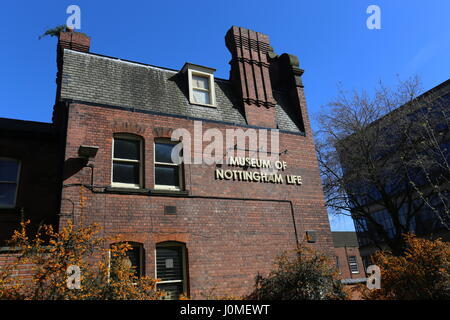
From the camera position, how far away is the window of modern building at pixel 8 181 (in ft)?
35.9

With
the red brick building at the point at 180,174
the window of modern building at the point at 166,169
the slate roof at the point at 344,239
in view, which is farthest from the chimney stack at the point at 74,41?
the slate roof at the point at 344,239

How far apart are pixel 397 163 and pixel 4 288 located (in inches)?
696

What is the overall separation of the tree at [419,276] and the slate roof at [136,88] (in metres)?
6.74

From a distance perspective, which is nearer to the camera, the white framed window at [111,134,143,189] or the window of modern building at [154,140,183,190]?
the white framed window at [111,134,143,189]

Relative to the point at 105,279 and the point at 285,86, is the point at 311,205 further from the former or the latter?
the point at 105,279

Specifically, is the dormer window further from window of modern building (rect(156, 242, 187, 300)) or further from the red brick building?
window of modern building (rect(156, 242, 187, 300))

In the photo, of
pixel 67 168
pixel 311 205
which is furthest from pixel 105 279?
pixel 311 205

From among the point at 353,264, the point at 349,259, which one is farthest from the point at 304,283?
the point at 353,264

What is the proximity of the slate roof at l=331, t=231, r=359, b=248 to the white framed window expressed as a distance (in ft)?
124

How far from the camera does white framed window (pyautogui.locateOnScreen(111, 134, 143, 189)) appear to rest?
10133mm

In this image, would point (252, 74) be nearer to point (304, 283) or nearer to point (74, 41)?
point (74, 41)

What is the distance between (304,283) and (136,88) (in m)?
8.72

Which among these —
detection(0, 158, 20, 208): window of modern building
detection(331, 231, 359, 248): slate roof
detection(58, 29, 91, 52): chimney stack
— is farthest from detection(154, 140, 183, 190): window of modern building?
detection(331, 231, 359, 248): slate roof

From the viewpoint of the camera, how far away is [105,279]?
6988mm
